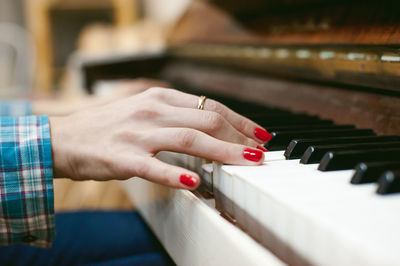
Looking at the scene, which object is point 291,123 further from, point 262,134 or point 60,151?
point 60,151

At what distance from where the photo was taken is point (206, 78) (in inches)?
58.8

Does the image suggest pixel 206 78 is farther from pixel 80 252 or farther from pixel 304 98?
pixel 80 252

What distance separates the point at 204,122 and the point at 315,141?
0.16 m

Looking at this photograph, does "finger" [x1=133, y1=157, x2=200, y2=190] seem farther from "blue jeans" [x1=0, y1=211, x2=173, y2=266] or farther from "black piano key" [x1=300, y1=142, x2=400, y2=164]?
"blue jeans" [x1=0, y1=211, x2=173, y2=266]

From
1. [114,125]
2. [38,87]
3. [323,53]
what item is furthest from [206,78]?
[38,87]

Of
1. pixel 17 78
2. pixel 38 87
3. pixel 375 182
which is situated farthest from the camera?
pixel 17 78

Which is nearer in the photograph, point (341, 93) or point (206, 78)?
point (341, 93)

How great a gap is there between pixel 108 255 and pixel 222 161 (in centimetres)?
50

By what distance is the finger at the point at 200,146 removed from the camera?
0.51m

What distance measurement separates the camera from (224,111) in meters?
0.62

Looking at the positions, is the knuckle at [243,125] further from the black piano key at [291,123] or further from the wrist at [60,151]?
the wrist at [60,151]

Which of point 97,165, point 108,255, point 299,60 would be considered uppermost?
point 299,60

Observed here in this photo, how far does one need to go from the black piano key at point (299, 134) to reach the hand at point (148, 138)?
1.0 inches

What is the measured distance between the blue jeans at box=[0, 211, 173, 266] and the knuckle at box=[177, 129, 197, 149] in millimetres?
381
